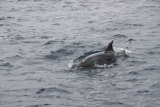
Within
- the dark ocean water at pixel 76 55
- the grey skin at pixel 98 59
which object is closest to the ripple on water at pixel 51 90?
the dark ocean water at pixel 76 55

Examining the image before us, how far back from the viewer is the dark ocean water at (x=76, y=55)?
13.5 meters

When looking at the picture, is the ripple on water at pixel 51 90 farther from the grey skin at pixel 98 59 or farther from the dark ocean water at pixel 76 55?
the grey skin at pixel 98 59

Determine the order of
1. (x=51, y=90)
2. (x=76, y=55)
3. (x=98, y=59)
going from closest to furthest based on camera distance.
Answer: (x=51, y=90), (x=98, y=59), (x=76, y=55)

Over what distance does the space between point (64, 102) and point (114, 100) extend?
1.94 metres

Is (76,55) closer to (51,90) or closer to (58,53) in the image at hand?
(58,53)

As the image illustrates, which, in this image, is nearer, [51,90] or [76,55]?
[51,90]

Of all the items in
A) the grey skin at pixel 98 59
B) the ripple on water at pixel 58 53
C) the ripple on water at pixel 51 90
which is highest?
the grey skin at pixel 98 59

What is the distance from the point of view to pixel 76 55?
1916 centimetres

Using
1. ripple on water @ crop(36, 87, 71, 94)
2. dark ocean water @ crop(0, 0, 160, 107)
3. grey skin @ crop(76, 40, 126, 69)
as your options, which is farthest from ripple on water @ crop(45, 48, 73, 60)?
ripple on water @ crop(36, 87, 71, 94)

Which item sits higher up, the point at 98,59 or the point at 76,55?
the point at 98,59

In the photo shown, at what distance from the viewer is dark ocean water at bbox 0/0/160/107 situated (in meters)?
13.5

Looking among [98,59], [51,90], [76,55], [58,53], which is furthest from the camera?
[58,53]

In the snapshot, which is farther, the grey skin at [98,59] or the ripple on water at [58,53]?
the ripple on water at [58,53]

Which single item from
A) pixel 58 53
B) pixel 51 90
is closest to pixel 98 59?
pixel 58 53
